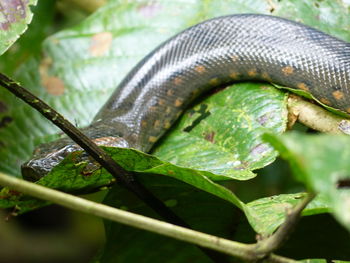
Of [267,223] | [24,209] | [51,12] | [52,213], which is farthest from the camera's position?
[52,213]

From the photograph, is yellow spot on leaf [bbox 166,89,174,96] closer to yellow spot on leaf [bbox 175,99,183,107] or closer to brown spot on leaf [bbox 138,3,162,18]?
yellow spot on leaf [bbox 175,99,183,107]

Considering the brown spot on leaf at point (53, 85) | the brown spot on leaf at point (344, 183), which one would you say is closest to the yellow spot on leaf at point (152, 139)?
the brown spot on leaf at point (53, 85)

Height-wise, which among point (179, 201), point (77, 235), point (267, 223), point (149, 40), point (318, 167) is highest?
point (318, 167)

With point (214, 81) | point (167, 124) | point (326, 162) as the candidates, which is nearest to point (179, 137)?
point (167, 124)

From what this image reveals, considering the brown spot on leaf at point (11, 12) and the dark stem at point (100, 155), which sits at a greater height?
the brown spot on leaf at point (11, 12)

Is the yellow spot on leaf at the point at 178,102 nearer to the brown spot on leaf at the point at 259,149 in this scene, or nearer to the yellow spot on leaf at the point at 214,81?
the yellow spot on leaf at the point at 214,81

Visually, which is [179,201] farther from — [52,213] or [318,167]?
[52,213]

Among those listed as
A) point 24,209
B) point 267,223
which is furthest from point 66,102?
point 267,223

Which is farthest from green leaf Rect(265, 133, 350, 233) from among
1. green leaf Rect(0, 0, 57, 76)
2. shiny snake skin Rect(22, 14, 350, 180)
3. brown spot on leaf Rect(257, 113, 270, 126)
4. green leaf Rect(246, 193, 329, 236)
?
green leaf Rect(0, 0, 57, 76)

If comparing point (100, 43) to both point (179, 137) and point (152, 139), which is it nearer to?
point (152, 139)
